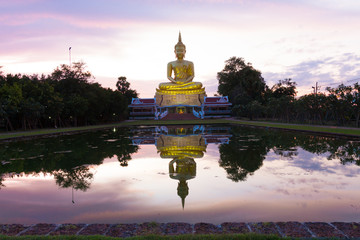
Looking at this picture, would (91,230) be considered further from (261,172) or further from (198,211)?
Result: (261,172)

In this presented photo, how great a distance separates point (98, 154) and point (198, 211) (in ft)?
25.7

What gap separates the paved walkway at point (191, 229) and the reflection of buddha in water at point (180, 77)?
136 feet

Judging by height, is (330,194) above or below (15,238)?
below

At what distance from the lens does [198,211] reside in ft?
16.6

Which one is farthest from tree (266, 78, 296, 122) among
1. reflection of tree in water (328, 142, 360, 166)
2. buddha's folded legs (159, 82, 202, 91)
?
reflection of tree in water (328, 142, 360, 166)

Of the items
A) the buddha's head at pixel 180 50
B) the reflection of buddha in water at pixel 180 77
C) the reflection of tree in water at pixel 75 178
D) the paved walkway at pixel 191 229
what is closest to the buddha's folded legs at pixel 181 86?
the reflection of buddha in water at pixel 180 77

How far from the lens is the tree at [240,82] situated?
52.1m

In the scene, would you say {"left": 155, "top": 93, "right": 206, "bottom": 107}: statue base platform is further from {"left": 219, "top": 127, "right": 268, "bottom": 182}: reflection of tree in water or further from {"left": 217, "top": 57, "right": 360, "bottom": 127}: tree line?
{"left": 219, "top": 127, "right": 268, "bottom": 182}: reflection of tree in water

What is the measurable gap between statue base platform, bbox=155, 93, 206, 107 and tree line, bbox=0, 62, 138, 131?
7659 mm

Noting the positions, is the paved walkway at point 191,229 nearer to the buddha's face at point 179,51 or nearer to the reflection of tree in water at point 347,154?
the reflection of tree in water at point 347,154

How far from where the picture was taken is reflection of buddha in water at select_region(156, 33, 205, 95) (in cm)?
4431

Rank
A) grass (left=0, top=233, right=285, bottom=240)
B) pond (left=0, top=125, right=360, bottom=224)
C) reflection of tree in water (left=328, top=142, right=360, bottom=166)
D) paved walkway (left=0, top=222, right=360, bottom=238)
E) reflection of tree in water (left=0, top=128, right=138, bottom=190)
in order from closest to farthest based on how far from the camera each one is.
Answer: grass (left=0, top=233, right=285, bottom=240), paved walkway (left=0, top=222, right=360, bottom=238), pond (left=0, top=125, right=360, bottom=224), reflection of tree in water (left=0, top=128, right=138, bottom=190), reflection of tree in water (left=328, top=142, right=360, bottom=166)

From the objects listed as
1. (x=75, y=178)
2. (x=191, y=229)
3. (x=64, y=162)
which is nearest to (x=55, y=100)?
(x=64, y=162)

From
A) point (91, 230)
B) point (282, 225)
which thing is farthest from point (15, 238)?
point (282, 225)
